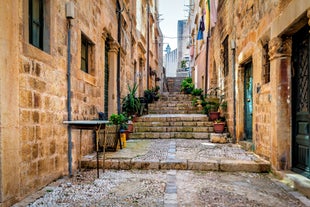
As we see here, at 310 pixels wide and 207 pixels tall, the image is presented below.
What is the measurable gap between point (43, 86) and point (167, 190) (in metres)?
2.04

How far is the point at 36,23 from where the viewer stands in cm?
339

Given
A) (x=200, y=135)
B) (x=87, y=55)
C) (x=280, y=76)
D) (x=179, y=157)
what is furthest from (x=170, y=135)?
(x=280, y=76)

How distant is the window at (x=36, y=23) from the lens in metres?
3.27

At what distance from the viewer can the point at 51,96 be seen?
354 cm

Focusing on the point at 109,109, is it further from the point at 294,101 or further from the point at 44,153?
the point at 294,101

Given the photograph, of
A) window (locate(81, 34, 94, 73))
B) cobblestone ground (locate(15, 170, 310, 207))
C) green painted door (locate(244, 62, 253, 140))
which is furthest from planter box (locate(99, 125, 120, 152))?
green painted door (locate(244, 62, 253, 140))

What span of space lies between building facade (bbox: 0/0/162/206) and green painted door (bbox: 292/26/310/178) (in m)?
3.35

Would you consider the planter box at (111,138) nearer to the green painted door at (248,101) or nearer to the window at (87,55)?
the window at (87,55)

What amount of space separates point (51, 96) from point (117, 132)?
207 centimetres

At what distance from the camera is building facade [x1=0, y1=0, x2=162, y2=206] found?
2580 mm

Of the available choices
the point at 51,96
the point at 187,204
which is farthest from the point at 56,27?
the point at 187,204

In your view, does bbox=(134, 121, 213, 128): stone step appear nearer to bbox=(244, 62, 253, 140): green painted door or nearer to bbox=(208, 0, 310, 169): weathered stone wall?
bbox=(208, 0, 310, 169): weathered stone wall

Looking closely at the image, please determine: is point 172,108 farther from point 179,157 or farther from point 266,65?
point 266,65

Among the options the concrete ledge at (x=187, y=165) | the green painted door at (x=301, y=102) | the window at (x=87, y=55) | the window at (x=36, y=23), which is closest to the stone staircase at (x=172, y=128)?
the window at (x=87, y=55)
